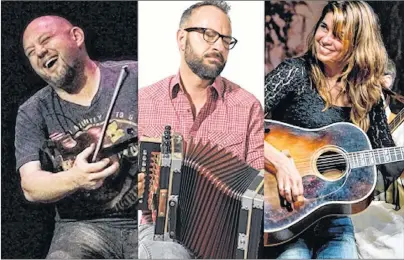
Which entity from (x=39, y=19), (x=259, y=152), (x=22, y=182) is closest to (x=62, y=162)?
Answer: (x=22, y=182)

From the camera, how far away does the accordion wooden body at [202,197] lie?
547cm

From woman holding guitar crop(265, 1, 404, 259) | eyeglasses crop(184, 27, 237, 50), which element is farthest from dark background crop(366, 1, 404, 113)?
eyeglasses crop(184, 27, 237, 50)

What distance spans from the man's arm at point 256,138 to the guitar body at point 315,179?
52 millimetres

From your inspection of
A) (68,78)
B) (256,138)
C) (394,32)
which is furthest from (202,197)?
(394,32)

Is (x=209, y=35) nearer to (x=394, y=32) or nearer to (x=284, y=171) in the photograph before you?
(x=284, y=171)

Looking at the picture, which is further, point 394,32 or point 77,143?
point 394,32

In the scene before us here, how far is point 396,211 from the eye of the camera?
5656 mm

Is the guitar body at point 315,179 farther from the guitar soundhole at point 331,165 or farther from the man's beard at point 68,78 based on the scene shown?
the man's beard at point 68,78

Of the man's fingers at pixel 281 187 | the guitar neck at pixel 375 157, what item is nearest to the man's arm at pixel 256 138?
the man's fingers at pixel 281 187

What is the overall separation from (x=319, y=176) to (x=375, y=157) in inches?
16.9

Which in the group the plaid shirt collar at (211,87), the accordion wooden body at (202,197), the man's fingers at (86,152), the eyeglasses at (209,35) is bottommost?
the accordion wooden body at (202,197)

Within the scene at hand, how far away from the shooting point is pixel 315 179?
5586 millimetres

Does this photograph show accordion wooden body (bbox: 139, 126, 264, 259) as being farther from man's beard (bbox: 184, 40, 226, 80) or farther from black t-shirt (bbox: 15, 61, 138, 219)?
man's beard (bbox: 184, 40, 226, 80)

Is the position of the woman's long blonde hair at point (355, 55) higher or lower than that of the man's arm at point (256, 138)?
higher
